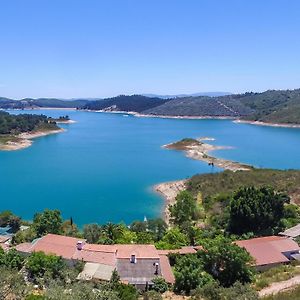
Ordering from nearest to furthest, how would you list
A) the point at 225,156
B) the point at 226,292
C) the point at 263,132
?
the point at 226,292
the point at 225,156
the point at 263,132

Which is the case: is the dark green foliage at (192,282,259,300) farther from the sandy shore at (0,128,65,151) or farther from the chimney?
the sandy shore at (0,128,65,151)

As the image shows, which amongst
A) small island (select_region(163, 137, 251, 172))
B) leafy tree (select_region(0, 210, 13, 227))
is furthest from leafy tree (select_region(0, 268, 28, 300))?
small island (select_region(163, 137, 251, 172))

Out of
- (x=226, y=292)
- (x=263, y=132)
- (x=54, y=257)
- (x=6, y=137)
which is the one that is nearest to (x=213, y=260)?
(x=226, y=292)

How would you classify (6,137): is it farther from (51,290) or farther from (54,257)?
(51,290)

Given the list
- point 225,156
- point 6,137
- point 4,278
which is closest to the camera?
point 4,278

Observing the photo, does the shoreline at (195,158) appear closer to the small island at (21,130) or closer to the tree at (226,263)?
the tree at (226,263)

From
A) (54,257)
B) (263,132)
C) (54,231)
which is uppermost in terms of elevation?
(54,257)
